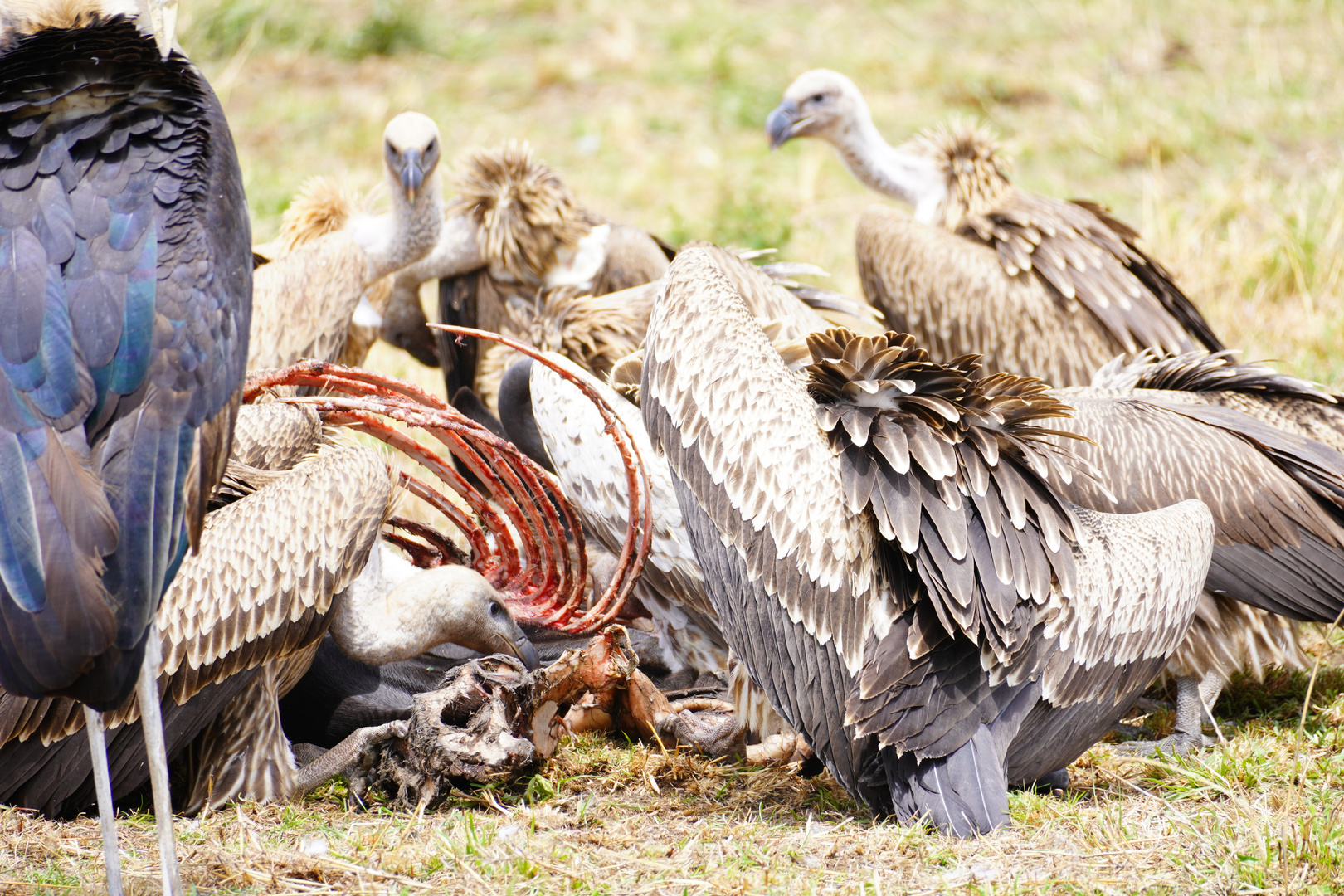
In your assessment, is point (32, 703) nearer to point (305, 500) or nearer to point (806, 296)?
point (305, 500)

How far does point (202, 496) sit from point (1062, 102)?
29.6ft

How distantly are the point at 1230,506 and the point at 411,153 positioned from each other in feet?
11.7

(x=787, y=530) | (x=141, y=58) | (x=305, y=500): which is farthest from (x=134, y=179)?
(x=787, y=530)

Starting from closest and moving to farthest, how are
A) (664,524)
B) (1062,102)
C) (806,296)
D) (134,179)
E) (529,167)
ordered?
(134,179) → (664,524) → (806,296) → (529,167) → (1062,102)

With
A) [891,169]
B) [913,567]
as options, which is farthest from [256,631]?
[891,169]

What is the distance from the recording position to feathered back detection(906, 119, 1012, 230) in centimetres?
615

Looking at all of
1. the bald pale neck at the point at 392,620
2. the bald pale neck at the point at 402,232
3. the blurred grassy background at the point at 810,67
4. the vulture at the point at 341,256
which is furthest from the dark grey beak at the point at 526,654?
the blurred grassy background at the point at 810,67

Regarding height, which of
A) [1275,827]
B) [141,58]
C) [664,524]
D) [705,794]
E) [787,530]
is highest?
[141,58]

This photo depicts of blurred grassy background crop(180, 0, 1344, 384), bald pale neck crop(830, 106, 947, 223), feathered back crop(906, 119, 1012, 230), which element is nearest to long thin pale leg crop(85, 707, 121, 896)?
feathered back crop(906, 119, 1012, 230)

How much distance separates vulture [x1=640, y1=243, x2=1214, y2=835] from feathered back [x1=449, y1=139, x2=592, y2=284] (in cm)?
260

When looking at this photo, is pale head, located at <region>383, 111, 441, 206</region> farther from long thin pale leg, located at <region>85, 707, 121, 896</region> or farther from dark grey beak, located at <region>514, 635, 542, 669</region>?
long thin pale leg, located at <region>85, 707, 121, 896</region>

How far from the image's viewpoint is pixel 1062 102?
10.1 meters

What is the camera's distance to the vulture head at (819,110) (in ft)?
23.0

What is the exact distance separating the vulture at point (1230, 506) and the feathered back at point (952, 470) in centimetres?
54
